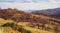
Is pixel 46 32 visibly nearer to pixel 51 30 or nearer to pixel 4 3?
pixel 51 30

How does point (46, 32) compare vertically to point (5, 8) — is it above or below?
below

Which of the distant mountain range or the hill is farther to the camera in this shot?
the distant mountain range

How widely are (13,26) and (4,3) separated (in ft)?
3.48

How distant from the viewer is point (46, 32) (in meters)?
4.82

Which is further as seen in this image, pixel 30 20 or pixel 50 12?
pixel 50 12

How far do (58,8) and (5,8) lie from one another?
2.11m

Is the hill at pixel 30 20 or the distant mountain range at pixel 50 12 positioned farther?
the distant mountain range at pixel 50 12

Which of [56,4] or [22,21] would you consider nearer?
[22,21]

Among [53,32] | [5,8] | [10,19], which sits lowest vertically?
[53,32]

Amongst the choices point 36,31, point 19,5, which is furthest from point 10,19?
point 36,31

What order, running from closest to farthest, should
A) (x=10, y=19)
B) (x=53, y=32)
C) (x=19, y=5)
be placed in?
1. (x=53, y=32)
2. (x=10, y=19)
3. (x=19, y=5)

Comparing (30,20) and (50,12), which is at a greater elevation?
(50,12)

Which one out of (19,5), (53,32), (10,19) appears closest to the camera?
(53,32)

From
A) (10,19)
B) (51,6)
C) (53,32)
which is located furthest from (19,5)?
(53,32)
